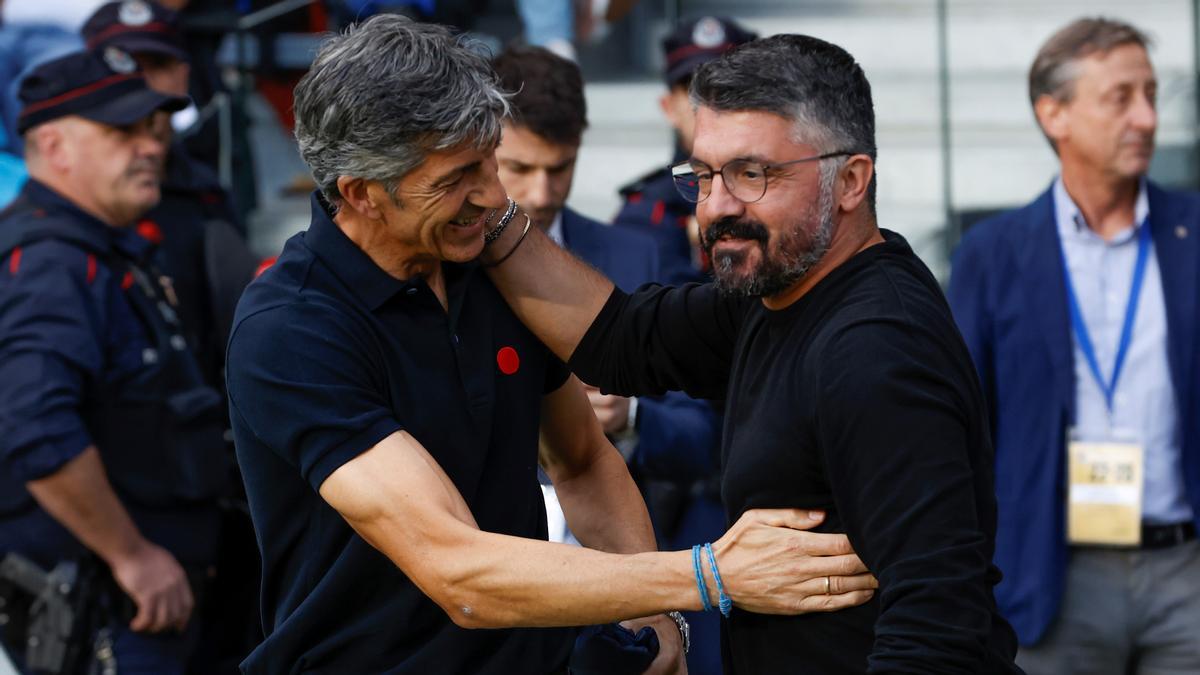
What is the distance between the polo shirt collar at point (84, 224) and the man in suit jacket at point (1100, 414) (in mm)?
2404

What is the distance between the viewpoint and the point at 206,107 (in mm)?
7250

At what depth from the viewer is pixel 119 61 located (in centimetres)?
499

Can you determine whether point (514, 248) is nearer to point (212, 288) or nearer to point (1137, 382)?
point (1137, 382)

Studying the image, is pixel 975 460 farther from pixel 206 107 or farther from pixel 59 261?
pixel 206 107

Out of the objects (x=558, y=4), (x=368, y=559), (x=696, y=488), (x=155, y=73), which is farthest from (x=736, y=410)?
(x=558, y=4)

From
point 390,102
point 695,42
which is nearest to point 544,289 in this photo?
point 390,102

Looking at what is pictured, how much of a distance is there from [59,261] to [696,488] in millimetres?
1883

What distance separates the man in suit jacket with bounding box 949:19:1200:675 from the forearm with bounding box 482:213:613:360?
173cm

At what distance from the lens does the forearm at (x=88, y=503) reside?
4.43 m

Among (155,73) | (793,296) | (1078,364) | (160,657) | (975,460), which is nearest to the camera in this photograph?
(975,460)

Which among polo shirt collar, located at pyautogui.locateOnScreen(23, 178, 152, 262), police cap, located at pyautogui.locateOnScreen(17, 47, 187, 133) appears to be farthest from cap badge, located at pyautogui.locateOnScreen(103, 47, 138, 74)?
polo shirt collar, located at pyautogui.locateOnScreen(23, 178, 152, 262)

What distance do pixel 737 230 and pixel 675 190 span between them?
2525 mm

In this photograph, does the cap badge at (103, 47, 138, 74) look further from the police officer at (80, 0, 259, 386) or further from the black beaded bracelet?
→ the black beaded bracelet

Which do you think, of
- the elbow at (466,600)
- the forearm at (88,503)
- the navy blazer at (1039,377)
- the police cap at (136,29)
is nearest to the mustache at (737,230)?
the elbow at (466,600)
